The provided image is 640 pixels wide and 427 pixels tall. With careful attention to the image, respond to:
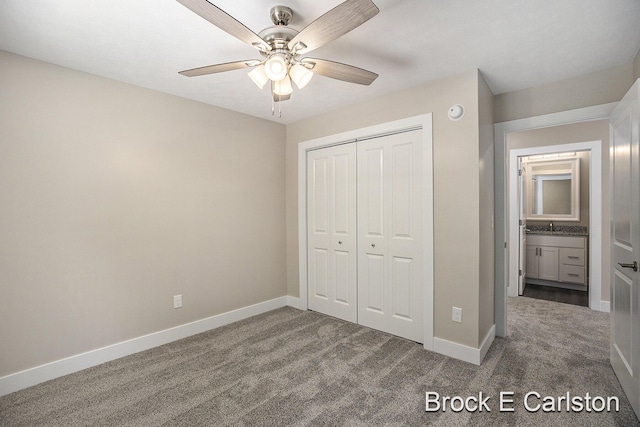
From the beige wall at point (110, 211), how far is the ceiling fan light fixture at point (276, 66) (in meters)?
1.68

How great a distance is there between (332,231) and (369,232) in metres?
0.52

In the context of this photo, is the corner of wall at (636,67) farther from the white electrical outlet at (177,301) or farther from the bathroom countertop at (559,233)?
the white electrical outlet at (177,301)

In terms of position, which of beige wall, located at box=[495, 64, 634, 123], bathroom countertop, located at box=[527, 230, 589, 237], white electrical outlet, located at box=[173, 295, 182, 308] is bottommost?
white electrical outlet, located at box=[173, 295, 182, 308]

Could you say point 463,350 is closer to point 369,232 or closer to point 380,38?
point 369,232

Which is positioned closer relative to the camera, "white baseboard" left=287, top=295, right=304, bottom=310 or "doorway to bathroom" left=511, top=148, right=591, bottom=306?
"white baseboard" left=287, top=295, right=304, bottom=310

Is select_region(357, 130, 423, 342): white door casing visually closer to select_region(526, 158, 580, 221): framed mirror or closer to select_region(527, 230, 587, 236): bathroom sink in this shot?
select_region(527, 230, 587, 236): bathroom sink

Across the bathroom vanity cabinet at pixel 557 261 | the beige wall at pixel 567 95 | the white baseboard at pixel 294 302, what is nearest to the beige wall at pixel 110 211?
the white baseboard at pixel 294 302

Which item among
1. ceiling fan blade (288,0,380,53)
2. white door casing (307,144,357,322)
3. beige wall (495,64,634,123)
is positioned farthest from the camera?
white door casing (307,144,357,322)

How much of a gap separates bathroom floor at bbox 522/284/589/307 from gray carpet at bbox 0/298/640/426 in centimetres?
113

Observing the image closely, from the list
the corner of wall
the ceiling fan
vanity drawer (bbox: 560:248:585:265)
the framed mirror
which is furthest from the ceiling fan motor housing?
vanity drawer (bbox: 560:248:585:265)

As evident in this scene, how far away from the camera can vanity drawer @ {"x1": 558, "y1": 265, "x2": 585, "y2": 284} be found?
4617mm

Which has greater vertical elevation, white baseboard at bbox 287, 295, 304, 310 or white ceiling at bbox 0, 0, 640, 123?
white ceiling at bbox 0, 0, 640, 123

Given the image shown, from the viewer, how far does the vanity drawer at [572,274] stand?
15.1 ft

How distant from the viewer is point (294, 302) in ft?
12.8
